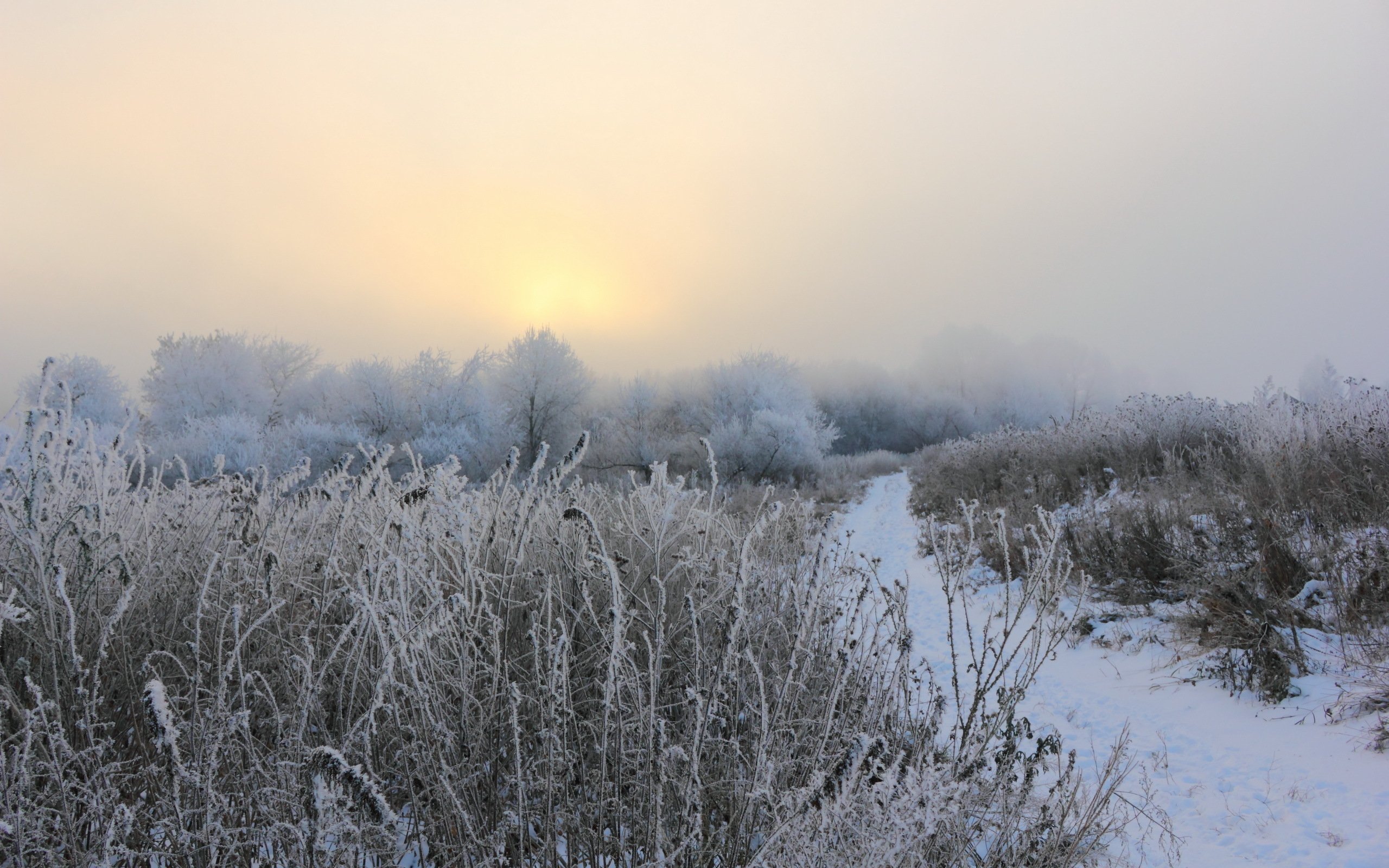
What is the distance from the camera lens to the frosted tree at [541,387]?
22500 mm

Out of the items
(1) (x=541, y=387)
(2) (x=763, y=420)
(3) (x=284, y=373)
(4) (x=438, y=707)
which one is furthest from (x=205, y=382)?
(4) (x=438, y=707)

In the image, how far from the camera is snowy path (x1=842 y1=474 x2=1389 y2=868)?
7.98ft

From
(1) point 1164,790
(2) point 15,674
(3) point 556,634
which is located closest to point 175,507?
(2) point 15,674

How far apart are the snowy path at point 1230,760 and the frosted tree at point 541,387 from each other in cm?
1921

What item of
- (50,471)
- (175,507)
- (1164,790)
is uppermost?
(50,471)

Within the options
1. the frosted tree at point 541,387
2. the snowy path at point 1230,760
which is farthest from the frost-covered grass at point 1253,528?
the frosted tree at point 541,387

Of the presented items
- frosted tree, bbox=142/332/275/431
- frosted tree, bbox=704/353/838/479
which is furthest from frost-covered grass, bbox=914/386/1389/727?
frosted tree, bbox=142/332/275/431

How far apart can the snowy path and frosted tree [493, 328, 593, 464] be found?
1921cm

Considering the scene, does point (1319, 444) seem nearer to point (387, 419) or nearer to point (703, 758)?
point (703, 758)

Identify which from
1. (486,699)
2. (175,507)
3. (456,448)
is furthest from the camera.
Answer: (456,448)

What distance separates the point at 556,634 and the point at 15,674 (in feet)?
6.41

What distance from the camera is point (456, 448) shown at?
19219 mm

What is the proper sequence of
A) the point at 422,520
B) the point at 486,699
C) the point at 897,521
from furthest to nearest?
the point at 897,521 → the point at 422,520 → the point at 486,699

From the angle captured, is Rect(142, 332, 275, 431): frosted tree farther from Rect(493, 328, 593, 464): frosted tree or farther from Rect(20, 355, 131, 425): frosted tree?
Rect(493, 328, 593, 464): frosted tree
